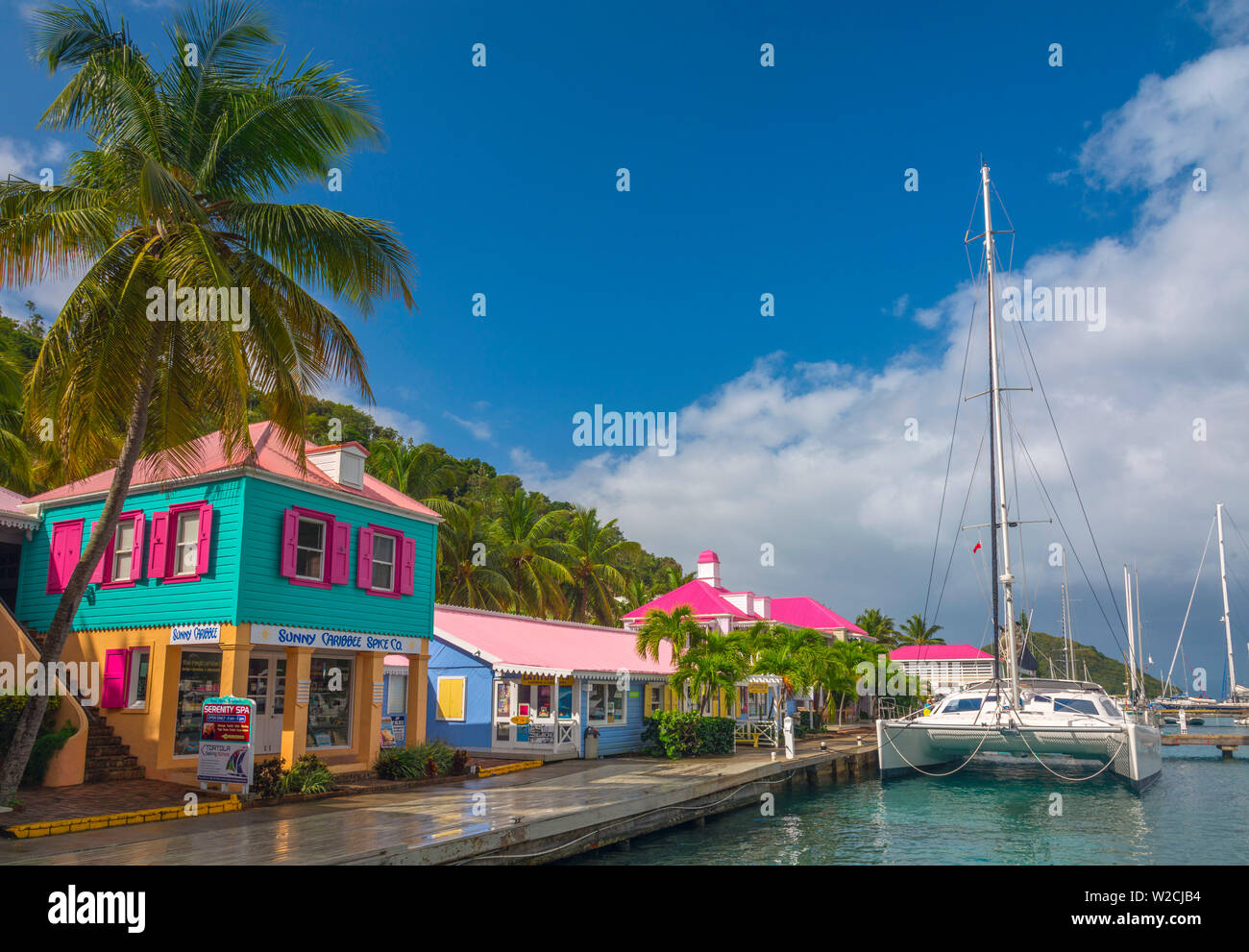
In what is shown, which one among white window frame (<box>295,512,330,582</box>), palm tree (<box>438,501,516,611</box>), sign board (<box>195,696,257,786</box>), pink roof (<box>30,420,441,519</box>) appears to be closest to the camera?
sign board (<box>195,696,257,786</box>)

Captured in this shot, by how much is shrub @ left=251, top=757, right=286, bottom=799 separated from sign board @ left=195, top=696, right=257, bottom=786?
1.21ft

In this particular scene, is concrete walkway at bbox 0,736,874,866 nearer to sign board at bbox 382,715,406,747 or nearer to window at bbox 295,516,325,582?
sign board at bbox 382,715,406,747

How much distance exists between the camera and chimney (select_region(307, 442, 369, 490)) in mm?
19812

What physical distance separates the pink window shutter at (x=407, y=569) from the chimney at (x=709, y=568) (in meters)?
28.0

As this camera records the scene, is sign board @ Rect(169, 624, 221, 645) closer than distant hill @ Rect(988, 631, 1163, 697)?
Yes

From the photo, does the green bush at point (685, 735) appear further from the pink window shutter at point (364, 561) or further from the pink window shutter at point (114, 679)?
the pink window shutter at point (114, 679)

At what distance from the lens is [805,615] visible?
55594mm

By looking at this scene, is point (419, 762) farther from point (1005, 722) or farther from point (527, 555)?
point (527, 555)

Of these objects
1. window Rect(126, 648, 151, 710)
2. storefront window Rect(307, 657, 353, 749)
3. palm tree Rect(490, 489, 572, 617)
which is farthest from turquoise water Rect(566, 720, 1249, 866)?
palm tree Rect(490, 489, 572, 617)

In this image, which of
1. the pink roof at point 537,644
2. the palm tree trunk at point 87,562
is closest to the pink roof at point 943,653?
the pink roof at point 537,644

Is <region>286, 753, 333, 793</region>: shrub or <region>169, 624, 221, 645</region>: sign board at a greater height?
<region>169, 624, 221, 645</region>: sign board

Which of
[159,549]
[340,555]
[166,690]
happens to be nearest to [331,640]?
[340,555]

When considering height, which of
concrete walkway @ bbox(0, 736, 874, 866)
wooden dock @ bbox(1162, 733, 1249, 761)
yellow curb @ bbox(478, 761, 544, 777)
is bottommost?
wooden dock @ bbox(1162, 733, 1249, 761)
